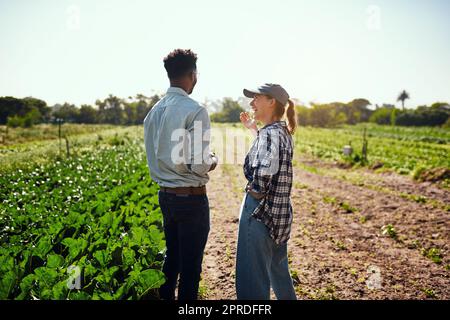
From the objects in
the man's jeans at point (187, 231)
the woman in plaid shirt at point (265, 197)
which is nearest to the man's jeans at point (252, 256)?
the woman in plaid shirt at point (265, 197)

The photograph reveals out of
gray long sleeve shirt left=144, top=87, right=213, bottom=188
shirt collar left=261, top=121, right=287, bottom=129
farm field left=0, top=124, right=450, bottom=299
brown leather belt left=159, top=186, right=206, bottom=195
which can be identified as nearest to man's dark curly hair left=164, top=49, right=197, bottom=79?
gray long sleeve shirt left=144, top=87, right=213, bottom=188

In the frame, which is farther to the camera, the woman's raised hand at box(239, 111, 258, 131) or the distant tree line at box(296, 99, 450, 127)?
the distant tree line at box(296, 99, 450, 127)

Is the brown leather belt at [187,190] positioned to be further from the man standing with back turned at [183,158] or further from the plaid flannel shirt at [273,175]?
the plaid flannel shirt at [273,175]

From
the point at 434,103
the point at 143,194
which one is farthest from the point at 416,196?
the point at 434,103

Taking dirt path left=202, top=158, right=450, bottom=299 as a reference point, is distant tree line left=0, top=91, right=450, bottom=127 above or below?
above

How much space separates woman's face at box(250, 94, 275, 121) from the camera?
7.83 ft

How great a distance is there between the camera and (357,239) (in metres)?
5.48

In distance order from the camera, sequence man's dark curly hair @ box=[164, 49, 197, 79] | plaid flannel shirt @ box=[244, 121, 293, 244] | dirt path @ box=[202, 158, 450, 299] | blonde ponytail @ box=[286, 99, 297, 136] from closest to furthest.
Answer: plaid flannel shirt @ box=[244, 121, 293, 244]
man's dark curly hair @ box=[164, 49, 197, 79]
blonde ponytail @ box=[286, 99, 297, 136]
dirt path @ box=[202, 158, 450, 299]

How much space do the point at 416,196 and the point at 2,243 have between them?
28.7ft

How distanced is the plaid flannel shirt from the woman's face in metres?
0.12

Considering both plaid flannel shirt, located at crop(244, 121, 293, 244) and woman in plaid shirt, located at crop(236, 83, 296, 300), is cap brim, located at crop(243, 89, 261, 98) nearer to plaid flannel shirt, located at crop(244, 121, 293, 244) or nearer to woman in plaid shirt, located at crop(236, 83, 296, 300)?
woman in plaid shirt, located at crop(236, 83, 296, 300)

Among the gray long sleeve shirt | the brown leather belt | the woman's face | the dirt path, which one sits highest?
the woman's face

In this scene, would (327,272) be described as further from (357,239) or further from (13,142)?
(13,142)
